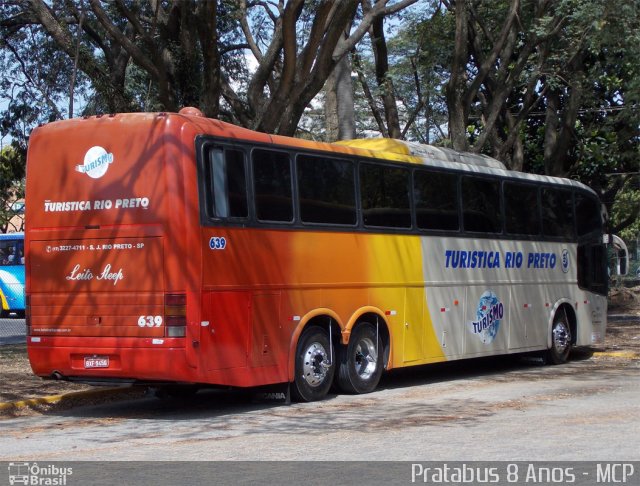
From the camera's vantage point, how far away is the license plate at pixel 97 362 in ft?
36.7

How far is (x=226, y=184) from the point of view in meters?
11.5

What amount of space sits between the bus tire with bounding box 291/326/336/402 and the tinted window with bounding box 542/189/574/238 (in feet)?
20.5

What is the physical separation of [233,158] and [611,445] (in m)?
5.42

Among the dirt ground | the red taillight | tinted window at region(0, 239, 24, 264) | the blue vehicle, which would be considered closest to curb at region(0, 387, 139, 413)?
the dirt ground

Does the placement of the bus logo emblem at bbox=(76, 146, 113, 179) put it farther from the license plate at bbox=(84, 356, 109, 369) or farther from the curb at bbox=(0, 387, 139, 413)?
the curb at bbox=(0, 387, 139, 413)

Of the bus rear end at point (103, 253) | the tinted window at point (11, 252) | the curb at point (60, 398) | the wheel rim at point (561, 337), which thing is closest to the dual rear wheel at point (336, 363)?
the bus rear end at point (103, 253)

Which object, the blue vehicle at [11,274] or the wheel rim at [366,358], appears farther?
the blue vehicle at [11,274]

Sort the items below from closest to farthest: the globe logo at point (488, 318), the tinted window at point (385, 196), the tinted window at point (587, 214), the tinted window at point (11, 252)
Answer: the tinted window at point (385, 196) < the globe logo at point (488, 318) < the tinted window at point (587, 214) < the tinted window at point (11, 252)

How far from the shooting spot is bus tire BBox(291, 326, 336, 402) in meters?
12.5

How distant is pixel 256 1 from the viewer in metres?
23.1

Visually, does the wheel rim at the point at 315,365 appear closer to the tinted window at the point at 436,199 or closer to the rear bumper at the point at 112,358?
the rear bumper at the point at 112,358

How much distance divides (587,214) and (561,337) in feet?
8.28

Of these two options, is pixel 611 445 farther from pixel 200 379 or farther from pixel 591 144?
pixel 591 144

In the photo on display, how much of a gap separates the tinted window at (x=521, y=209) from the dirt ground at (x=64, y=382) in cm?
342
